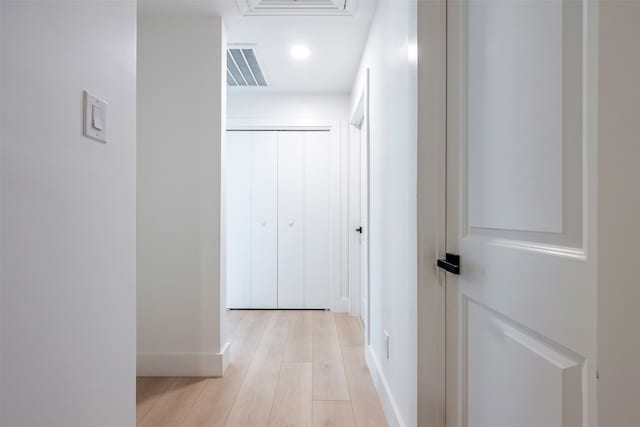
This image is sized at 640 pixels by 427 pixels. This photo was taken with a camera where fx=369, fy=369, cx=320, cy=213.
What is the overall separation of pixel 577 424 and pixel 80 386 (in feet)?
3.36

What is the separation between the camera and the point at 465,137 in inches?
43.4

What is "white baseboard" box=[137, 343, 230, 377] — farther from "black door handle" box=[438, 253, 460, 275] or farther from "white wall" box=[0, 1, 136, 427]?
"black door handle" box=[438, 253, 460, 275]

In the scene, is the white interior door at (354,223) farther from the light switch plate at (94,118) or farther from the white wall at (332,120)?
the light switch plate at (94,118)

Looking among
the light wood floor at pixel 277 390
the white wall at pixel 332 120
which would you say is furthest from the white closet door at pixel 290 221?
the light wood floor at pixel 277 390

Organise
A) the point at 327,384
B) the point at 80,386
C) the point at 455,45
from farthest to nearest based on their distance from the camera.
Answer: the point at 327,384, the point at 455,45, the point at 80,386

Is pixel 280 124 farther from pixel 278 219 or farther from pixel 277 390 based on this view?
pixel 277 390

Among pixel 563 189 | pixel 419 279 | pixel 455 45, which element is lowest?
pixel 419 279

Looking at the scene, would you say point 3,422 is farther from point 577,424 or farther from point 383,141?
point 383,141

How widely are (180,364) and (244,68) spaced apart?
2.27 metres

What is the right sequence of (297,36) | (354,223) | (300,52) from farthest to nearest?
1. (354,223)
2. (300,52)
3. (297,36)

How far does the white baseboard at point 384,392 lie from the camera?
1.55m

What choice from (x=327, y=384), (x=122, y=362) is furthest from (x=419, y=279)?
(x=327, y=384)

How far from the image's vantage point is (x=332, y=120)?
365cm

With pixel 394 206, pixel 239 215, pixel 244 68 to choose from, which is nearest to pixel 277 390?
pixel 394 206
